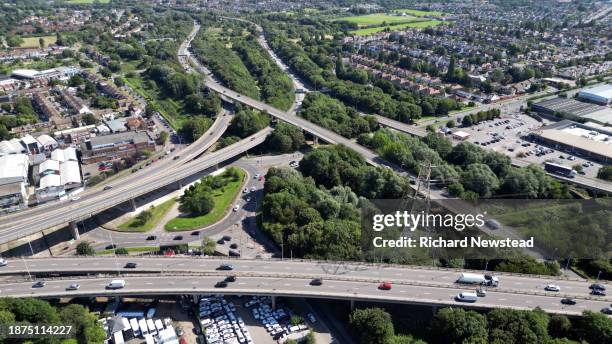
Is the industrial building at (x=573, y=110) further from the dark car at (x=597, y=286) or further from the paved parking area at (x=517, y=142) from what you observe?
the dark car at (x=597, y=286)

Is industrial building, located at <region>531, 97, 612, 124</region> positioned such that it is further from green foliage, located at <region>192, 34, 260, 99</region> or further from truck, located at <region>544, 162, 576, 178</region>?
green foliage, located at <region>192, 34, 260, 99</region>

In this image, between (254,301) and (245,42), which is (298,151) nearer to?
(254,301)

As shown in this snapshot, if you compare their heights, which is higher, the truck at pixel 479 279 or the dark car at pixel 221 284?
the truck at pixel 479 279

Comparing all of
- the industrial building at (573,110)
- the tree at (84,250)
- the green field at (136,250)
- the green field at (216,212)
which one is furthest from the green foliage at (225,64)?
the industrial building at (573,110)

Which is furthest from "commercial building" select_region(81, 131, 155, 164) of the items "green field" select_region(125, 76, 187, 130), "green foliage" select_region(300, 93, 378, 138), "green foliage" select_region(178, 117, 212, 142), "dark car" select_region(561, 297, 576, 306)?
"dark car" select_region(561, 297, 576, 306)

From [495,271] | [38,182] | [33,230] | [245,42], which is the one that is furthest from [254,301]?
[245,42]

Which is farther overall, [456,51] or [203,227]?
[456,51]

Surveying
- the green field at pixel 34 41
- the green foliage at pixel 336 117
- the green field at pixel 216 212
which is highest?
the green field at pixel 34 41
